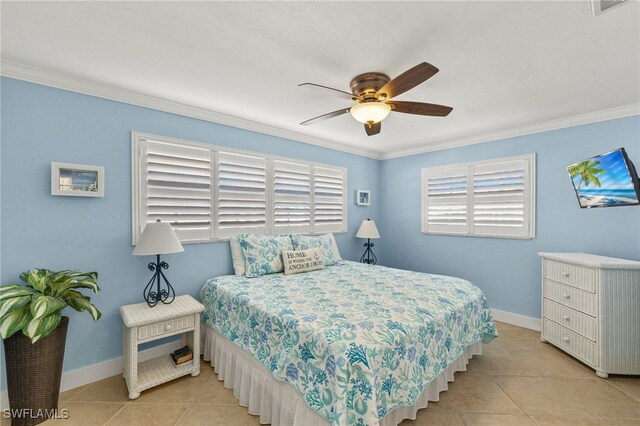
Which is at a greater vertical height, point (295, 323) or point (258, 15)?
point (258, 15)

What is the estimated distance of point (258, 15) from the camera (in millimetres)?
1533

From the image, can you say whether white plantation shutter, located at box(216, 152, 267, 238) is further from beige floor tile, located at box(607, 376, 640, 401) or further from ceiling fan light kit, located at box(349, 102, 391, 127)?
beige floor tile, located at box(607, 376, 640, 401)

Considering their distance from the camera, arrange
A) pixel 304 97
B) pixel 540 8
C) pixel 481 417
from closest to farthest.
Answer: pixel 540 8 < pixel 481 417 < pixel 304 97

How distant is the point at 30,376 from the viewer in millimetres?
1796

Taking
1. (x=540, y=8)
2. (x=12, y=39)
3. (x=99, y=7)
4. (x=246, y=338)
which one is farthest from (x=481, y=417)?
(x=12, y=39)

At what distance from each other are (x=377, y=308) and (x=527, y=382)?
1.58 m

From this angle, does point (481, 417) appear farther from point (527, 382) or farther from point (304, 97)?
point (304, 97)

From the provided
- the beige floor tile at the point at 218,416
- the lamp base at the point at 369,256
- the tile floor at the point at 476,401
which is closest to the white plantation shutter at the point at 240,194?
the tile floor at the point at 476,401

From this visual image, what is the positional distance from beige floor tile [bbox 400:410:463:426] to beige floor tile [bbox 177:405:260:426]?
3.49ft

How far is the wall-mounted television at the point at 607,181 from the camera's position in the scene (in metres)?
2.34

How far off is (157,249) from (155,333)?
66 centimetres

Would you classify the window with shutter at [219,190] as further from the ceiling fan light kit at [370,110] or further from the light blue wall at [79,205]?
the ceiling fan light kit at [370,110]

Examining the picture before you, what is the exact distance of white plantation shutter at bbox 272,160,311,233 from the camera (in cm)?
352

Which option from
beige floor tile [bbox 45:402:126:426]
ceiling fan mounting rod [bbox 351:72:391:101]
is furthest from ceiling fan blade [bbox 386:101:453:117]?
beige floor tile [bbox 45:402:126:426]
